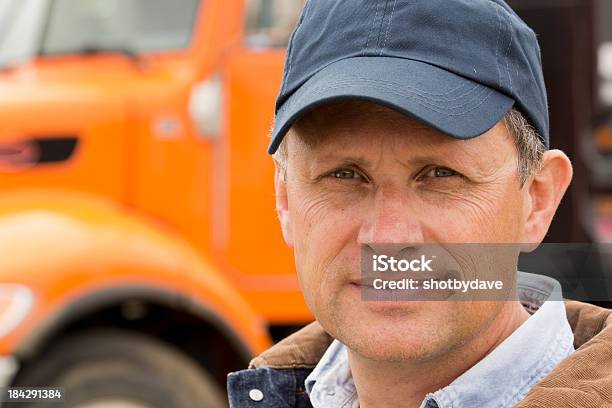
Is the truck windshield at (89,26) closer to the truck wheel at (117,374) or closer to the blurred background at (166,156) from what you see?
the blurred background at (166,156)

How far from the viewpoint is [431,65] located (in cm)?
121

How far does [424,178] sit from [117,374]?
2197 millimetres

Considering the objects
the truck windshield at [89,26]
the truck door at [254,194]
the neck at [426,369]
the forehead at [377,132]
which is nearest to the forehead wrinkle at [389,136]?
the forehead at [377,132]

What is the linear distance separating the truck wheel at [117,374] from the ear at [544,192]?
207 centimetres

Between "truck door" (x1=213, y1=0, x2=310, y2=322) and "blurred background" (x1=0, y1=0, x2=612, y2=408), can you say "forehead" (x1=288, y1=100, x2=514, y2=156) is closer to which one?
"blurred background" (x1=0, y1=0, x2=612, y2=408)

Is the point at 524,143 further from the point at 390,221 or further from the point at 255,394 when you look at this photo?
the point at 255,394

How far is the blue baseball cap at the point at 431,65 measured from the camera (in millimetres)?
1175

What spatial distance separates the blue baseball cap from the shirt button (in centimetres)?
39

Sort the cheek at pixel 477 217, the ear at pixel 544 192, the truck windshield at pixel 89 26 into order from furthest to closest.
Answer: the truck windshield at pixel 89 26, the ear at pixel 544 192, the cheek at pixel 477 217

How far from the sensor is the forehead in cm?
120

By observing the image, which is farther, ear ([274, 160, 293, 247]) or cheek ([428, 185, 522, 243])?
ear ([274, 160, 293, 247])

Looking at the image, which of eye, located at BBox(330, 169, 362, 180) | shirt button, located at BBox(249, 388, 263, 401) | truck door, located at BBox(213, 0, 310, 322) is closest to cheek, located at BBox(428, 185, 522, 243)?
eye, located at BBox(330, 169, 362, 180)

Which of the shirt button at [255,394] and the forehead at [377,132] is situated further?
the shirt button at [255,394]

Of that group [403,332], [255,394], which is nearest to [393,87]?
[403,332]
